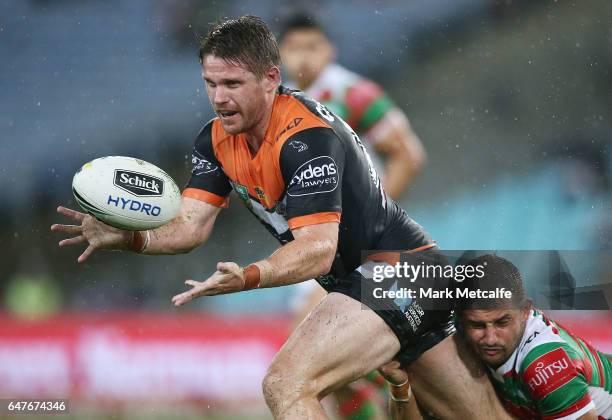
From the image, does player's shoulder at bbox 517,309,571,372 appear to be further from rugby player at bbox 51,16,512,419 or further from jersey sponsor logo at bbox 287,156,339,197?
jersey sponsor logo at bbox 287,156,339,197

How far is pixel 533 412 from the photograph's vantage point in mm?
4504

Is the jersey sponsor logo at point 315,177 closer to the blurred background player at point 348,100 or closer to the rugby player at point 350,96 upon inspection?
the blurred background player at point 348,100

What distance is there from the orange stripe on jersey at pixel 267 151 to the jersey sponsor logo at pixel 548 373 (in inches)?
54.1

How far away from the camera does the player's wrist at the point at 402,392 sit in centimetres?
454

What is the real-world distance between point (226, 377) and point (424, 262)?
2.56m

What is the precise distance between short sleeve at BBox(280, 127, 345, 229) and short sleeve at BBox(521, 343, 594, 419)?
120 centimetres

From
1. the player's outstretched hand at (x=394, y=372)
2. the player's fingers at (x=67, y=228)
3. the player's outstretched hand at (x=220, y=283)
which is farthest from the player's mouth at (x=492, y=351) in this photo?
the player's fingers at (x=67, y=228)

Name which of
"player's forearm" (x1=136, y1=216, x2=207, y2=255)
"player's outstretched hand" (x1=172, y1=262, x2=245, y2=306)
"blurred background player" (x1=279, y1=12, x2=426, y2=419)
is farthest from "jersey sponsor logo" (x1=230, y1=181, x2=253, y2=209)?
"blurred background player" (x1=279, y1=12, x2=426, y2=419)

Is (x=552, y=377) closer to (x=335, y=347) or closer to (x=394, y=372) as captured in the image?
(x=394, y=372)

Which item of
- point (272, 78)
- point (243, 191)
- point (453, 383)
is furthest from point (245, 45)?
point (453, 383)

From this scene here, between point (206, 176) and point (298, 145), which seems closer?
point (298, 145)

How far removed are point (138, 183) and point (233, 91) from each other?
54cm

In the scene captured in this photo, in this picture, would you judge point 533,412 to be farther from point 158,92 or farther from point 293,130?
point 158,92

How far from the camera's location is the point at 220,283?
3.33 m
